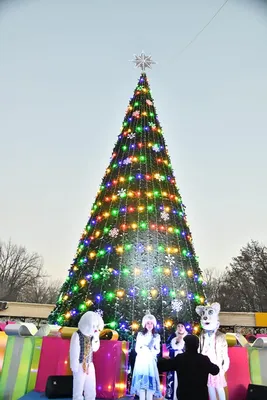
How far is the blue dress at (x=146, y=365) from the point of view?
4.62m

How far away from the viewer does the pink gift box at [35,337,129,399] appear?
4934mm

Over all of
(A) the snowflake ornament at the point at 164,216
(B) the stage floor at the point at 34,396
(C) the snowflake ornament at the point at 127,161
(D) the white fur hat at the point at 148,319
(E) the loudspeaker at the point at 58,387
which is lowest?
(B) the stage floor at the point at 34,396

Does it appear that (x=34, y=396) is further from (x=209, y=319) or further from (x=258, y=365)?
(x=258, y=365)

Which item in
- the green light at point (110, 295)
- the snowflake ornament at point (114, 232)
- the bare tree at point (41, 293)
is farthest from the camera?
the bare tree at point (41, 293)

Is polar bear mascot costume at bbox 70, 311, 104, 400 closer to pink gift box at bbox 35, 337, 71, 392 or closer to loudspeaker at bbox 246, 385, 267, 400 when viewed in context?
pink gift box at bbox 35, 337, 71, 392

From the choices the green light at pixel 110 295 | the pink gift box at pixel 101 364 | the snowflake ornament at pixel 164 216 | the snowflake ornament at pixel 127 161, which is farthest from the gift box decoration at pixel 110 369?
the snowflake ornament at pixel 127 161

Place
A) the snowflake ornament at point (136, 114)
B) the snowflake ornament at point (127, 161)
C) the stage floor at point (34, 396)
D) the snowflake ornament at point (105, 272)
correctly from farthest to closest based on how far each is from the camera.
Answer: the snowflake ornament at point (136, 114), the snowflake ornament at point (127, 161), the snowflake ornament at point (105, 272), the stage floor at point (34, 396)

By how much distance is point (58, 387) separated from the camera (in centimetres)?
469

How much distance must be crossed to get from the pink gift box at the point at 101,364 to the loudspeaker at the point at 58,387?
0.31 m

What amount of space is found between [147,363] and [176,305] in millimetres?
1193

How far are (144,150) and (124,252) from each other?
2.59 metres

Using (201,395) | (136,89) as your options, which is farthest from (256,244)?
(201,395)

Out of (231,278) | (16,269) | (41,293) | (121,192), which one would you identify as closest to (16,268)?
(16,269)

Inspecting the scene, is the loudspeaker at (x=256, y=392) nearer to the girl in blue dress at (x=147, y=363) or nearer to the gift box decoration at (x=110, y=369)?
the girl in blue dress at (x=147, y=363)
